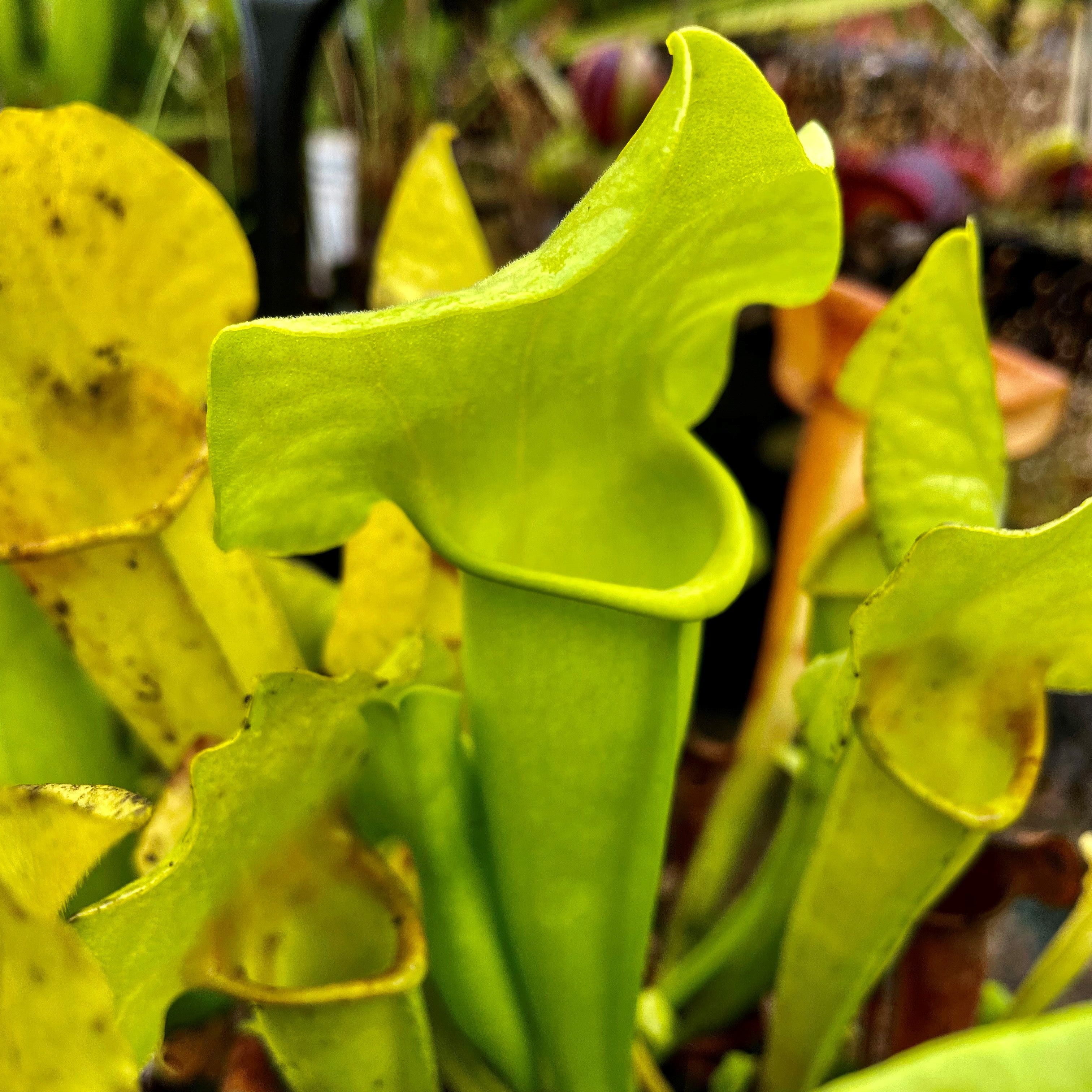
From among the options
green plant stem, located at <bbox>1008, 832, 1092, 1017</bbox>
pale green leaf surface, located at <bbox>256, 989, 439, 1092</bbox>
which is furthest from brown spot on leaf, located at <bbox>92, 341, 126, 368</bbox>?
green plant stem, located at <bbox>1008, 832, 1092, 1017</bbox>

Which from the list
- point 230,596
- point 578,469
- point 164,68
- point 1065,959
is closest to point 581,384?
point 578,469

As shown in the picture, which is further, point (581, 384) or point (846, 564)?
point (846, 564)

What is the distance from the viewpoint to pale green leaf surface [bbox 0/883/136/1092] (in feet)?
0.63

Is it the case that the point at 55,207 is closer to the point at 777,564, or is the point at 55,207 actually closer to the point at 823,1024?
the point at 823,1024

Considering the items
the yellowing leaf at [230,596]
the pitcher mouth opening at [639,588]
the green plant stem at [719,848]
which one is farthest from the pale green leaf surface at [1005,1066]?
the green plant stem at [719,848]

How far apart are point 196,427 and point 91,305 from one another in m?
0.05

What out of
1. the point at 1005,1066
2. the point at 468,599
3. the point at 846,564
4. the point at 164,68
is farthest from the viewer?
the point at 164,68

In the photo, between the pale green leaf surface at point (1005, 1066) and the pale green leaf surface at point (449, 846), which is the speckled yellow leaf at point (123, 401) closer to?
the pale green leaf surface at point (449, 846)

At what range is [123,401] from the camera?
32 centimetres

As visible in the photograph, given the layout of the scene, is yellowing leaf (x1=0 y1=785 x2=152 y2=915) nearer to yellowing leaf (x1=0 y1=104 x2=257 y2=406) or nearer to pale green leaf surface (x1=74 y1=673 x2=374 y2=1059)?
pale green leaf surface (x1=74 y1=673 x2=374 y2=1059)

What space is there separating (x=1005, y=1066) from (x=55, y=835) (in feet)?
0.64

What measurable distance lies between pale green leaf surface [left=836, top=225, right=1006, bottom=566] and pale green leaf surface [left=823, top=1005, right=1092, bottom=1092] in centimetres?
16

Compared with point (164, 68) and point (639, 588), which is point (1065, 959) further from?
point (164, 68)

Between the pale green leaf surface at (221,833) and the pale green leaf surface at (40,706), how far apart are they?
0.34 ft
